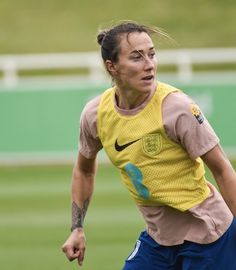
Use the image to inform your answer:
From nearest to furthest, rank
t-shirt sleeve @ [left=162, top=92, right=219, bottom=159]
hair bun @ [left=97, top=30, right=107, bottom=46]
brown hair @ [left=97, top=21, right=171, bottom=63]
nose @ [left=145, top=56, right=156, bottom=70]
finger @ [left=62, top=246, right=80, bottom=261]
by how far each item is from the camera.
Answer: t-shirt sleeve @ [left=162, top=92, right=219, bottom=159], nose @ [left=145, top=56, right=156, bottom=70], brown hair @ [left=97, top=21, right=171, bottom=63], hair bun @ [left=97, top=30, right=107, bottom=46], finger @ [left=62, top=246, right=80, bottom=261]

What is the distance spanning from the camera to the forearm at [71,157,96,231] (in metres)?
7.66

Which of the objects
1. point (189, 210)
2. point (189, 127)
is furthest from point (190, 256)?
point (189, 127)

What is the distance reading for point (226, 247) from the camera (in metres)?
7.06

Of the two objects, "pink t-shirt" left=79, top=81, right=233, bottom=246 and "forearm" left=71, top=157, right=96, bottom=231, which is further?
"forearm" left=71, top=157, right=96, bottom=231

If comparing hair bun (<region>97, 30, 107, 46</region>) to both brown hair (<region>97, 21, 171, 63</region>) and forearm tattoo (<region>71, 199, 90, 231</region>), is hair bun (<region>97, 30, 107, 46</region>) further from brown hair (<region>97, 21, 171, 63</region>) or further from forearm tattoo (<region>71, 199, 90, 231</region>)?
forearm tattoo (<region>71, 199, 90, 231</region>)

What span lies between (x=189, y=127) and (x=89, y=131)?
2.61 feet

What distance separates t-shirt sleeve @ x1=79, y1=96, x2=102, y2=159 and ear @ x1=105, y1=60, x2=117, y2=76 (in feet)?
0.61

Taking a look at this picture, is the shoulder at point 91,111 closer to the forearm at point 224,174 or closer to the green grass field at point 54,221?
the forearm at point 224,174

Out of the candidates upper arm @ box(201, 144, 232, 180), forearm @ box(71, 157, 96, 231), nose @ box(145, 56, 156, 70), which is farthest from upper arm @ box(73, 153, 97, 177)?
upper arm @ box(201, 144, 232, 180)

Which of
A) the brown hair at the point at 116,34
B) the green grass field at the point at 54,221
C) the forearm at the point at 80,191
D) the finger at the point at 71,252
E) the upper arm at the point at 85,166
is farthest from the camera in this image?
the green grass field at the point at 54,221

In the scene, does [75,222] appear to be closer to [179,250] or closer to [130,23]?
[179,250]

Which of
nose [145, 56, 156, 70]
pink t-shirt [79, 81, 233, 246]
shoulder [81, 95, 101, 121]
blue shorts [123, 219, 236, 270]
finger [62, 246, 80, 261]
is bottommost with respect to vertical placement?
blue shorts [123, 219, 236, 270]

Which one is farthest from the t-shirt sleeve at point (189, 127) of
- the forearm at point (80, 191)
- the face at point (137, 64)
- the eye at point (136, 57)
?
the forearm at point (80, 191)

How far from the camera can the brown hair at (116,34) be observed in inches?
281
